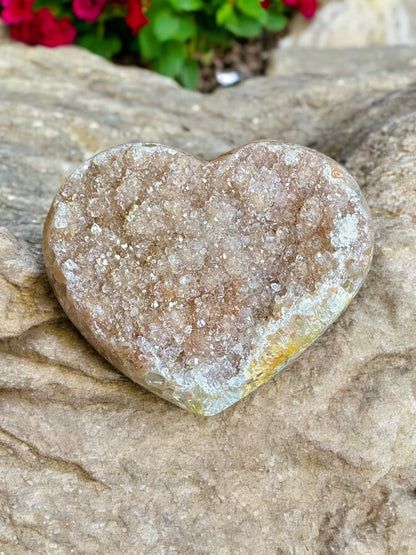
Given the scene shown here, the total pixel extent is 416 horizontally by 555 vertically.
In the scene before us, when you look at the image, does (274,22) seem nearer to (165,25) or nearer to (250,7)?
(250,7)

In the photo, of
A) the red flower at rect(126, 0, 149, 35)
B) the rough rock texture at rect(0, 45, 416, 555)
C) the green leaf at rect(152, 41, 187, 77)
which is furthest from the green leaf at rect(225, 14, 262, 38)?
the rough rock texture at rect(0, 45, 416, 555)

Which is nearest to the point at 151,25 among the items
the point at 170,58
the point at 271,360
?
the point at 170,58

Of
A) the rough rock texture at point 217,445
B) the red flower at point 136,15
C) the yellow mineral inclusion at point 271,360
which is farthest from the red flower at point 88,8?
the yellow mineral inclusion at point 271,360

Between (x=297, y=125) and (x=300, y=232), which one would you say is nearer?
(x=300, y=232)

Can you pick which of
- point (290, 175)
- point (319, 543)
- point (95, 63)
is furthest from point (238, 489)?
point (95, 63)

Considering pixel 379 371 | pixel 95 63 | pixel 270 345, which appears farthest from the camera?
pixel 95 63

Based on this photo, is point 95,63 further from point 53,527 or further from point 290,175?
point 53,527

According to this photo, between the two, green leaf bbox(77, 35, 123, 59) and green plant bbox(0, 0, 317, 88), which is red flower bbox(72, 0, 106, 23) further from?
green leaf bbox(77, 35, 123, 59)

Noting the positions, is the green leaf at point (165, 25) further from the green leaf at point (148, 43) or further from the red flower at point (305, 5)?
the red flower at point (305, 5)

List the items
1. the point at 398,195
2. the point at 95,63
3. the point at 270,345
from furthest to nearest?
the point at 95,63, the point at 398,195, the point at 270,345
